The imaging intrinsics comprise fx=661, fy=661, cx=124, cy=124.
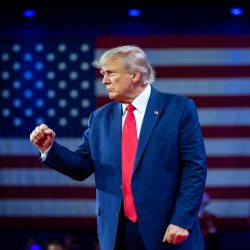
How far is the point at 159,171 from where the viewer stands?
253 centimetres

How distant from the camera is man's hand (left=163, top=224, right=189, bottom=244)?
2479 mm

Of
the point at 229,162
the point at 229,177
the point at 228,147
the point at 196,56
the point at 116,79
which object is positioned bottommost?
the point at 229,177

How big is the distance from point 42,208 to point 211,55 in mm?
2104

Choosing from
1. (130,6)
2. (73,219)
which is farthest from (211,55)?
(73,219)

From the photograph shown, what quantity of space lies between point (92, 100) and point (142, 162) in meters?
3.54

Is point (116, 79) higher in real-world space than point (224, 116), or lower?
higher

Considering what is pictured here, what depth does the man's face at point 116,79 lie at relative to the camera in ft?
8.45

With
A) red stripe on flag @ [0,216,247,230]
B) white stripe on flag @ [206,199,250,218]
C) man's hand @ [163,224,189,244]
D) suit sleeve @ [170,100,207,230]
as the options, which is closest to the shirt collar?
suit sleeve @ [170,100,207,230]

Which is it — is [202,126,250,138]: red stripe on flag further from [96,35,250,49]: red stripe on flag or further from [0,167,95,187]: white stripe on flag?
[0,167,95,187]: white stripe on flag

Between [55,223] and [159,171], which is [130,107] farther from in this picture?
[55,223]

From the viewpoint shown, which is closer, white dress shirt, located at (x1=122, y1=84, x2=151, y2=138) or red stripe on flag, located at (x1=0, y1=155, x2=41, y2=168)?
white dress shirt, located at (x1=122, y1=84, x2=151, y2=138)

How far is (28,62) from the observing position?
6.07 metres

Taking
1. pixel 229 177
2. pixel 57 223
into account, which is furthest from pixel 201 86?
pixel 57 223

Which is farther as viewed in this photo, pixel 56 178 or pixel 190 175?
pixel 56 178
